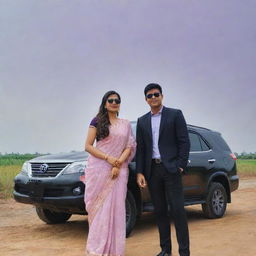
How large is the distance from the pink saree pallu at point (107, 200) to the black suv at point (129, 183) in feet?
3.10

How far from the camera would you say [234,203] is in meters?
11.6

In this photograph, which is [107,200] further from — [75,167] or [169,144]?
[75,167]

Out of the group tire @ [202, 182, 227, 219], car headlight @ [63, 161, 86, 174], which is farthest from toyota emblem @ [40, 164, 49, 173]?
tire @ [202, 182, 227, 219]

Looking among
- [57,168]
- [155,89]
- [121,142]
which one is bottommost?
[57,168]

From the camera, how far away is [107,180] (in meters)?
5.42

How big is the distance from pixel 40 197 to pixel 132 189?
4.69 feet

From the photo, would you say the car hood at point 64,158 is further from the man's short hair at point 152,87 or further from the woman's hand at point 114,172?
the man's short hair at point 152,87

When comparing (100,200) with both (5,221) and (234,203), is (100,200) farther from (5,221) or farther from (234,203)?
(234,203)

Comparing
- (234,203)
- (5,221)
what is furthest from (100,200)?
(234,203)

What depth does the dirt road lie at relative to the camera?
237 inches

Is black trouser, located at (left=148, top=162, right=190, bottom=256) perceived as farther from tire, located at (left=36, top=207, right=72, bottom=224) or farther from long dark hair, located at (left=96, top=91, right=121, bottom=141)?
tire, located at (left=36, top=207, right=72, bottom=224)

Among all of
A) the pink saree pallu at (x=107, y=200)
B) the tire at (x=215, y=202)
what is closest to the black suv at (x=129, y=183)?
the tire at (x=215, y=202)

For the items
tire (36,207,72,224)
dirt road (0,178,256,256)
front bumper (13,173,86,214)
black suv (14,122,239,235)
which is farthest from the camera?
tire (36,207,72,224)

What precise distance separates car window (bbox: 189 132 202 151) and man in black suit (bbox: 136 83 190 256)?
327 cm
